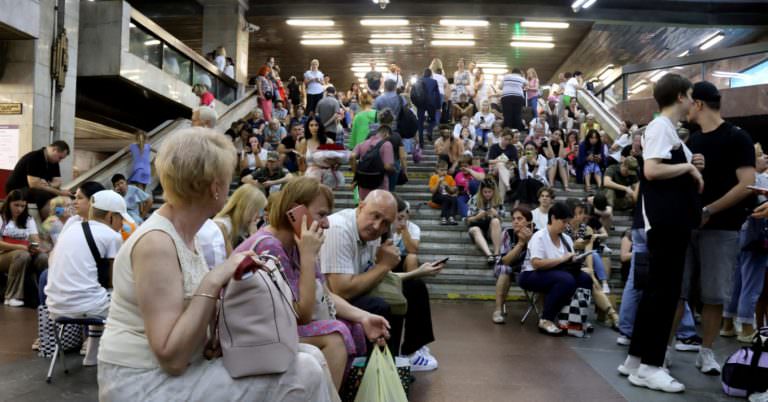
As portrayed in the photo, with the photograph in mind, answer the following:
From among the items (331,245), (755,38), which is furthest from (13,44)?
(755,38)

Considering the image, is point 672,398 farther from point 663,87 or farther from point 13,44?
point 13,44

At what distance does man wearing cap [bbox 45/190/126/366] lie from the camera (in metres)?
4.77

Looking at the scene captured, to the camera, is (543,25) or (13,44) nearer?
(13,44)

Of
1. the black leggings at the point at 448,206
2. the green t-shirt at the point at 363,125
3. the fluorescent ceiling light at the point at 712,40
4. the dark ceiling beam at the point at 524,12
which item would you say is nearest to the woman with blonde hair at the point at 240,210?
the green t-shirt at the point at 363,125

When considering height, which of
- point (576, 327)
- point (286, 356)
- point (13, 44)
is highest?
point (13, 44)

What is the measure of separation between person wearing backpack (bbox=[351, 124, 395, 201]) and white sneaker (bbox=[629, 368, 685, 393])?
453cm

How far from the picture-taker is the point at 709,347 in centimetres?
506

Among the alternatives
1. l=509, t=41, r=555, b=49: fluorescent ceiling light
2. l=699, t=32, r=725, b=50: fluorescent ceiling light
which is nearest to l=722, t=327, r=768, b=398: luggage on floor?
l=699, t=32, r=725, b=50: fluorescent ceiling light

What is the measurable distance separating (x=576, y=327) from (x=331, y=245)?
4046mm

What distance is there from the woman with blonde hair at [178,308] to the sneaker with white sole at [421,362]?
3091mm

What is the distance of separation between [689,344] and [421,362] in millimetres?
2756

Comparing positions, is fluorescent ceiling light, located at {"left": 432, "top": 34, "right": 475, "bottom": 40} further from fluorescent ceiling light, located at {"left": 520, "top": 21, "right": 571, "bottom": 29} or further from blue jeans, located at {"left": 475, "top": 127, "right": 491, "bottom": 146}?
blue jeans, located at {"left": 475, "top": 127, "right": 491, "bottom": 146}

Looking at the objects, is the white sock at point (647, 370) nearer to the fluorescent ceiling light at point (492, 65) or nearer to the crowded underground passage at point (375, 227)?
the crowded underground passage at point (375, 227)

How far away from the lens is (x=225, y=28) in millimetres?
21562
